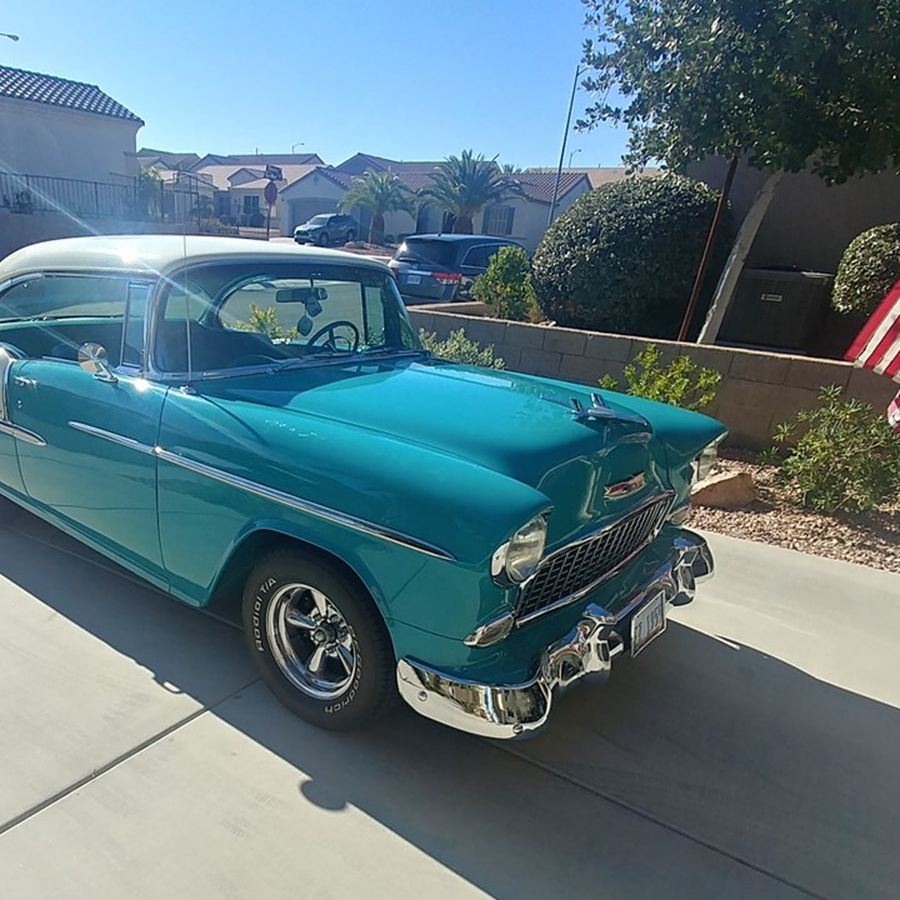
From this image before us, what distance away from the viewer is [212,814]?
6.72 feet

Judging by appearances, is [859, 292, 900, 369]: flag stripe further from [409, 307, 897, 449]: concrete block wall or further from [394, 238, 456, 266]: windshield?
[394, 238, 456, 266]: windshield

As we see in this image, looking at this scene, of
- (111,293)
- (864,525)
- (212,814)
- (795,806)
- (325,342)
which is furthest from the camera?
(864,525)

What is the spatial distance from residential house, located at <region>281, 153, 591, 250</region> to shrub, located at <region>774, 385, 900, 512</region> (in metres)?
32.3

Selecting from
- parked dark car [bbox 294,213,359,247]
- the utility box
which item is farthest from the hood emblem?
parked dark car [bbox 294,213,359,247]

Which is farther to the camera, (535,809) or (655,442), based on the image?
(655,442)

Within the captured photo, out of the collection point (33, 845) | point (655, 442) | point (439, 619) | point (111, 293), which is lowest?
point (33, 845)

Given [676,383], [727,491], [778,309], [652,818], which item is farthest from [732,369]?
[652,818]

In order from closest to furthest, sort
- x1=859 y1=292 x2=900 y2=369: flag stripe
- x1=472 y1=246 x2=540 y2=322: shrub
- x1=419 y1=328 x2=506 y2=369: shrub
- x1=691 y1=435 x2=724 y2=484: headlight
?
1. x1=691 y1=435 x2=724 y2=484: headlight
2. x1=859 y1=292 x2=900 y2=369: flag stripe
3. x1=419 y1=328 x2=506 y2=369: shrub
4. x1=472 y1=246 x2=540 y2=322: shrub

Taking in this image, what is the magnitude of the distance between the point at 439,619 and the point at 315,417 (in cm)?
84

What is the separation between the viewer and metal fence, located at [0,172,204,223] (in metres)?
17.7

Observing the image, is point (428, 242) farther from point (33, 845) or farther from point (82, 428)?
point (33, 845)

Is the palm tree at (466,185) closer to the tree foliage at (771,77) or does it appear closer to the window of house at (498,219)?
the window of house at (498,219)

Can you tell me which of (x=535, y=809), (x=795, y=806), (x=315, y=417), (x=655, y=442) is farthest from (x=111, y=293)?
(x=795, y=806)

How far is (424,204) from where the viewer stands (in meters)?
39.0
